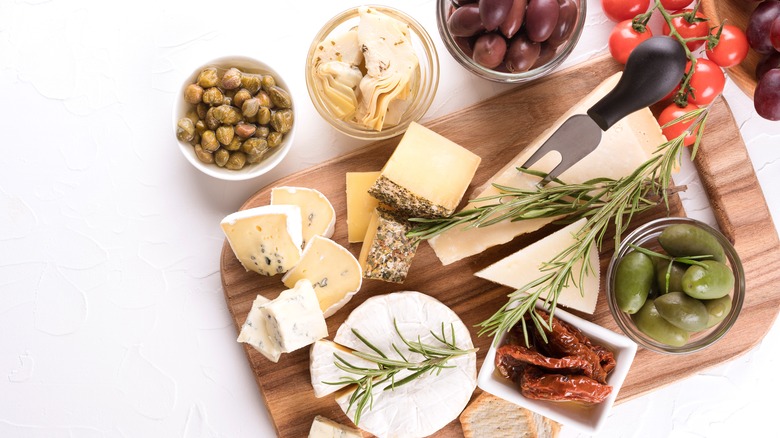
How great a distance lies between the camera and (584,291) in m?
1.54

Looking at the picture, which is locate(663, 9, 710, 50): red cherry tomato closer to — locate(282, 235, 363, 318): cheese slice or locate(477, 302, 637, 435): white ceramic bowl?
locate(477, 302, 637, 435): white ceramic bowl

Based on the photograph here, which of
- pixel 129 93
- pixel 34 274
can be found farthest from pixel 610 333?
pixel 34 274

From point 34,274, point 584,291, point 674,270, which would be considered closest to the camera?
point 674,270

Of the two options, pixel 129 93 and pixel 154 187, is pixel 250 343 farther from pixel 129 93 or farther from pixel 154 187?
pixel 129 93

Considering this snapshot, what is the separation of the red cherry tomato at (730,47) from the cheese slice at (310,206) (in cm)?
98

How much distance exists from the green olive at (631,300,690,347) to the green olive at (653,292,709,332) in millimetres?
25

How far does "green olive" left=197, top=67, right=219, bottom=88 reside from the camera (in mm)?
1447

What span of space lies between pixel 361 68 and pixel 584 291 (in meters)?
0.75

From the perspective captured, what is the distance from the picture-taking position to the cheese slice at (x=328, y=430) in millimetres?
1522

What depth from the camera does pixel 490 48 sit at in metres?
1.35

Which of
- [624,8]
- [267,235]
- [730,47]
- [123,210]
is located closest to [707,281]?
[730,47]

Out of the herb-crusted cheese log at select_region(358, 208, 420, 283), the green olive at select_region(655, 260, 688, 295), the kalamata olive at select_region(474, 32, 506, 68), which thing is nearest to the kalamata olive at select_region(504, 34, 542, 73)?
the kalamata olive at select_region(474, 32, 506, 68)

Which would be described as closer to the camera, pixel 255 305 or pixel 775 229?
pixel 255 305

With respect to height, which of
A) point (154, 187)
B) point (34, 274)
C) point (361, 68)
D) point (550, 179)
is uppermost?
point (361, 68)
